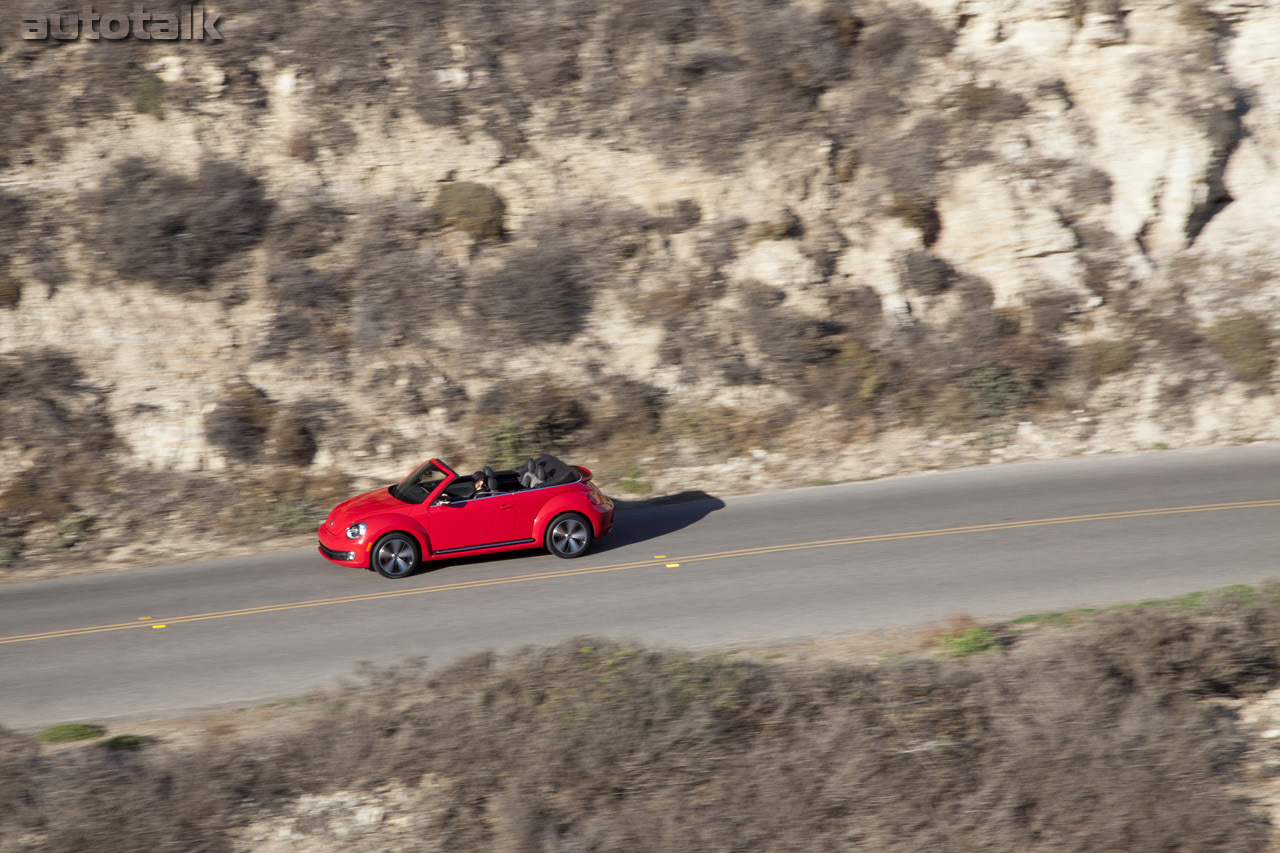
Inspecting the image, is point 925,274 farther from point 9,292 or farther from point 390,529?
point 9,292

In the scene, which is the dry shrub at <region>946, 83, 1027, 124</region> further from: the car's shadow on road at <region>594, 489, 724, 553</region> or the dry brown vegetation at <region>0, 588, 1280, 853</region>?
the dry brown vegetation at <region>0, 588, 1280, 853</region>

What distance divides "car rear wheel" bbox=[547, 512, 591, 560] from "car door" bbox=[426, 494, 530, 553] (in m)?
0.37

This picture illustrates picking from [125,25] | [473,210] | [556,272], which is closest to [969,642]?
[556,272]

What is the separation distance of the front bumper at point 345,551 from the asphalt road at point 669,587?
0.32 meters

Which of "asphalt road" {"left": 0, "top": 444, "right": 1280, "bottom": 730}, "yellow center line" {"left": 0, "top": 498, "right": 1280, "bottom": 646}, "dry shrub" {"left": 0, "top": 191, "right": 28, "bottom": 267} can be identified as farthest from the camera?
"dry shrub" {"left": 0, "top": 191, "right": 28, "bottom": 267}

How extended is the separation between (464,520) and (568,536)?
4.64 feet

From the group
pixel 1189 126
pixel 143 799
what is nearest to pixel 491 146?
pixel 1189 126

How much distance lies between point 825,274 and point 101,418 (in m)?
13.6

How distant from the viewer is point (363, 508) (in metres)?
13.5

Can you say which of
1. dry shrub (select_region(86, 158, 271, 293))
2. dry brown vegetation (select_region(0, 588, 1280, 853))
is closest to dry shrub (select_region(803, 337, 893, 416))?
dry brown vegetation (select_region(0, 588, 1280, 853))

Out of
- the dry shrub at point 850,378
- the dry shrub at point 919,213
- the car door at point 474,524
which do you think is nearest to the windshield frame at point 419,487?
the car door at point 474,524

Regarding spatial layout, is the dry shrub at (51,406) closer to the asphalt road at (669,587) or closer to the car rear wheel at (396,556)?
the asphalt road at (669,587)

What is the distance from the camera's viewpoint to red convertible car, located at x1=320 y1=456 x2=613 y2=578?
43.1 ft

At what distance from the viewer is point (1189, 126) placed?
2047 cm
